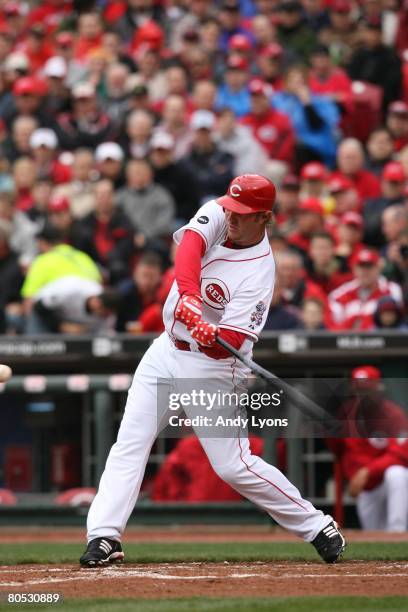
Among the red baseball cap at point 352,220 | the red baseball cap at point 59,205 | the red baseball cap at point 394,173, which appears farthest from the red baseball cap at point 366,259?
the red baseball cap at point 59,205

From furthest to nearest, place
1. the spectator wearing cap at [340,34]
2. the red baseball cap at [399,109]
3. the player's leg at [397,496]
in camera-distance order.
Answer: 1. the spectator wearing cap at [340,34]
2. the red baseball cap at [399,109]
3. the player's leg at [397,496]

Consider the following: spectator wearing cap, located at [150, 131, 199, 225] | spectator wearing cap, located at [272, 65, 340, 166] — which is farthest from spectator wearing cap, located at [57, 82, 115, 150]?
spectator wearing cap, located at [272, 65, 340, 166]

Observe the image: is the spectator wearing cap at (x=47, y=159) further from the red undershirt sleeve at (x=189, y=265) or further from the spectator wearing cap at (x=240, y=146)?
the red undershirt sleeve at (x=189, y=265)

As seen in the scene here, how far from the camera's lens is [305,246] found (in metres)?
11.5

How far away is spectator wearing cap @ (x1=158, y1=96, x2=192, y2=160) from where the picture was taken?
42.5 feet

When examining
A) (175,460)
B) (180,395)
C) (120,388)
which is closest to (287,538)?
(175,460)

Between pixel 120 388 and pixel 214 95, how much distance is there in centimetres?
461

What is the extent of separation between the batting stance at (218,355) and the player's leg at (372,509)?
10.7 feet

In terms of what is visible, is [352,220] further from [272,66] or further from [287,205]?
[272,66]

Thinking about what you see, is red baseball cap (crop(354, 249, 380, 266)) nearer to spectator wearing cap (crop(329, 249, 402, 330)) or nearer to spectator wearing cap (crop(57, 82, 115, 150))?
spectator wearing cap (crop(329, 249, 402, 330))

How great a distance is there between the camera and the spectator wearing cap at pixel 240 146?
498 inches

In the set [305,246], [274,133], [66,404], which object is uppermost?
[274,133]

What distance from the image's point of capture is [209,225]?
6.12m

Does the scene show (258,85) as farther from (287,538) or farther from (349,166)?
(287,538)
